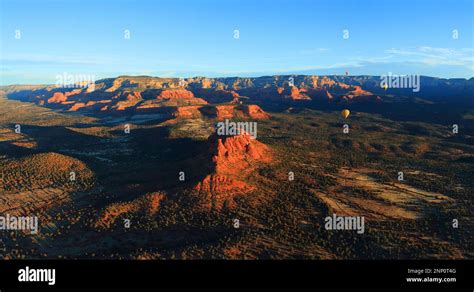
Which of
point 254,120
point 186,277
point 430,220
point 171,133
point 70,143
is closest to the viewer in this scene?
point 186,277

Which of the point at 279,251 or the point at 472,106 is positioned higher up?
the point at 472,106

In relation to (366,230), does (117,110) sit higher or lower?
higher

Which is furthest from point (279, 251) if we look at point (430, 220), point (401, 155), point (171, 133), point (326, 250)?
point (171, 133)

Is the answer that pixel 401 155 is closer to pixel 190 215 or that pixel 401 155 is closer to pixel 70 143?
pixel 190 215

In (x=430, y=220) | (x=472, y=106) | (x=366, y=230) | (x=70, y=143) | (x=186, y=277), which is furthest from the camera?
(x=472, y=106)

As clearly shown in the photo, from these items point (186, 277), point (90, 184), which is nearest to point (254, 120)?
point (90, 184)

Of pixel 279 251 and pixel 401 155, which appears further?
pixel 401 155

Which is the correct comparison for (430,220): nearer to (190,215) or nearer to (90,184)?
(190,215)

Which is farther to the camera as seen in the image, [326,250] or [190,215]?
[190,215]

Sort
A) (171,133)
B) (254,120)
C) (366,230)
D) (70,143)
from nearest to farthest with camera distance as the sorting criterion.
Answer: (366,230)
(70,143)
(171,133)
(254,120)
